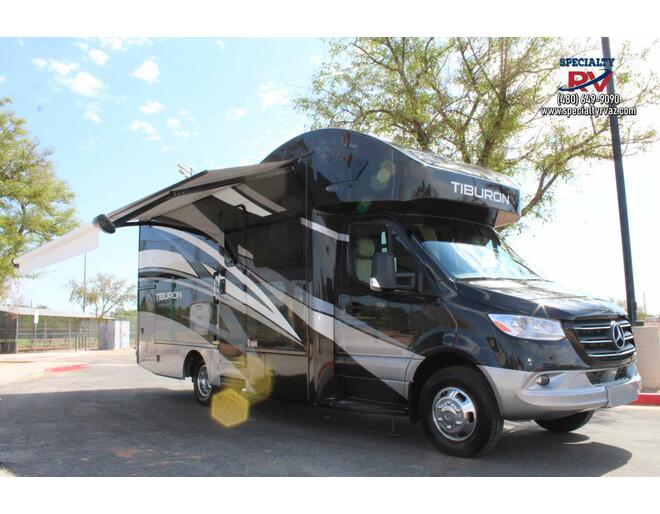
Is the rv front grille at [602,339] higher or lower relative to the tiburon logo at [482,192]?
lower

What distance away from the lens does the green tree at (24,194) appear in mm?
23734

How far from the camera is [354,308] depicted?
6.45 metres

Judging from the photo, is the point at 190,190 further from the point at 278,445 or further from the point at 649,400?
the point at 649,400

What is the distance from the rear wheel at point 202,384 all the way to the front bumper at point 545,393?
5.06 m

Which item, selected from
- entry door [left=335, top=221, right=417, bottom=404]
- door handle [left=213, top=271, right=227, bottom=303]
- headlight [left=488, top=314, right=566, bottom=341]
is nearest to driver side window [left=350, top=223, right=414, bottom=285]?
entry door [left=335, top=221, right=417, bottom=404]

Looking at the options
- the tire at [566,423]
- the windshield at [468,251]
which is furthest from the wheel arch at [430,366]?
the tire at [566,423]

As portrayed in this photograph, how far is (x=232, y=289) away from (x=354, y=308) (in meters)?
2.42

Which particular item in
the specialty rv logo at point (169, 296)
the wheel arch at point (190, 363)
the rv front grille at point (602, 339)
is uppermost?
the specialty rv logo at point (169, 296)

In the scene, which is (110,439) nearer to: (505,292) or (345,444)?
(345,444)

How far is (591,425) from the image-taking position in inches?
292

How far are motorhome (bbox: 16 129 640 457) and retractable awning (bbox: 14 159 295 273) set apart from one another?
31mm

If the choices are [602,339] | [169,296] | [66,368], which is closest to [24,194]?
[66,368]

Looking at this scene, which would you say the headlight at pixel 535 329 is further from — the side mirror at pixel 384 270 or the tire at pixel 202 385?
the tire at pixel 202 385

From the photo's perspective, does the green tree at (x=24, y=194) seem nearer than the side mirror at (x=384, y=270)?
No
